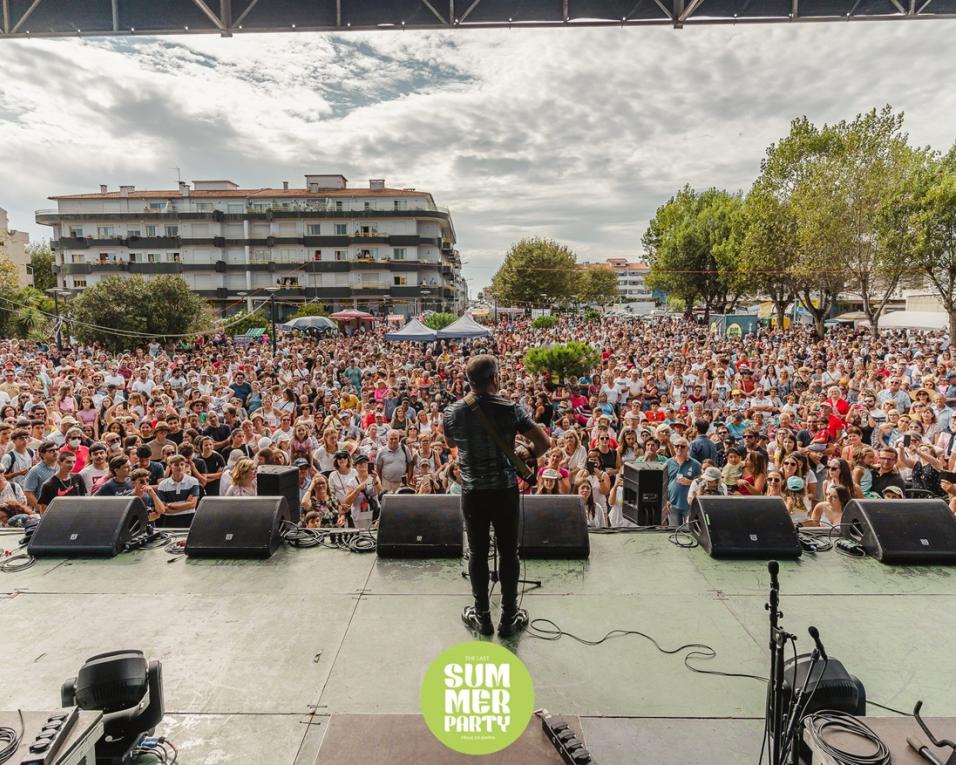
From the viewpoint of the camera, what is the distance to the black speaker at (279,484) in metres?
5.39

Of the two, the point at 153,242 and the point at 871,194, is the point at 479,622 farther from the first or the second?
the point at 153,242

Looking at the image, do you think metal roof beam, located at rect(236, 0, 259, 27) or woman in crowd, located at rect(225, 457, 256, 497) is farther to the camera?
metal roof beam, located at rect(236, 0, 259, 27)

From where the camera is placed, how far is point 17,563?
454 centimetres

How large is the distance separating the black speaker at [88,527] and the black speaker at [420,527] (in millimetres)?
2094

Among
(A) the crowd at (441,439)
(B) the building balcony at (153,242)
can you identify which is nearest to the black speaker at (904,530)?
(A) the crowd at (441,439)

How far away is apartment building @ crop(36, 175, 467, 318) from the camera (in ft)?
180

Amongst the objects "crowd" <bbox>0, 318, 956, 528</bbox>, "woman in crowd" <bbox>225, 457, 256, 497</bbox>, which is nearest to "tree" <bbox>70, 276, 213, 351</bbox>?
"crowd" <bbox>0, 318, 956, 528</bbox>

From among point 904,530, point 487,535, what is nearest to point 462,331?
point 904,530

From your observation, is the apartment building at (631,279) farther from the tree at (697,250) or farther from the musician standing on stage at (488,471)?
the musician standing on stage at (488,471)

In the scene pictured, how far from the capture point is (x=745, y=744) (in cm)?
264

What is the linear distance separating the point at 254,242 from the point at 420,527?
56.6m

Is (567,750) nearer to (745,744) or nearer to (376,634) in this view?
(745,744)

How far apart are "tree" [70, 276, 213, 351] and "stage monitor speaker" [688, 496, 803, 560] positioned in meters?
25.9

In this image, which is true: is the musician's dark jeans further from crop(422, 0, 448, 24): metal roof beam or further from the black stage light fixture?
crop(422, 0, 448, 24): metal roof beam
